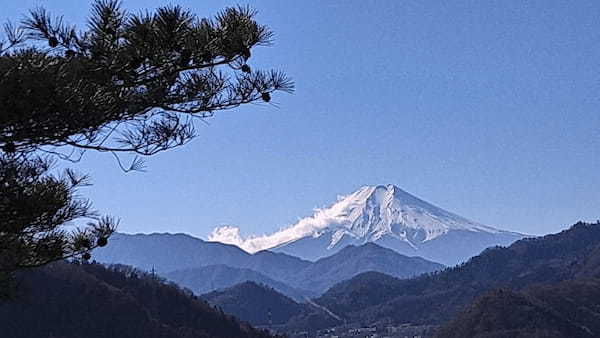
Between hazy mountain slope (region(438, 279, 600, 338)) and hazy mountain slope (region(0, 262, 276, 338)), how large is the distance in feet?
137

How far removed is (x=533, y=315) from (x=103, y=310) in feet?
257

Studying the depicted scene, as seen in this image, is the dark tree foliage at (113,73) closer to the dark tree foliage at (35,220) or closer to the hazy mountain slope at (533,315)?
the dark tree foliage at (35,220)

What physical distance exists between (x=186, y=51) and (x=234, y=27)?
2.91 feet

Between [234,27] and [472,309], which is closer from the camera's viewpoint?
[234,27]

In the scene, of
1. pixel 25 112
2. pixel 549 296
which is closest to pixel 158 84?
pixel 25 112

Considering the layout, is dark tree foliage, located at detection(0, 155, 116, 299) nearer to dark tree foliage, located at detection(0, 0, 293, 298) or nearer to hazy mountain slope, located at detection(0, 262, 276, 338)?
dark tree foliage, located at detection(0, 0, 293, 298)

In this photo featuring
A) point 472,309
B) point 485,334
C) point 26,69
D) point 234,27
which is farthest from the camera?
point 472,309

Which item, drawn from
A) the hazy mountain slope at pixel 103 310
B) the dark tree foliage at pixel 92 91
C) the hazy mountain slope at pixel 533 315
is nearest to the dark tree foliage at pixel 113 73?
the dark tree foliage at pixel 92 91

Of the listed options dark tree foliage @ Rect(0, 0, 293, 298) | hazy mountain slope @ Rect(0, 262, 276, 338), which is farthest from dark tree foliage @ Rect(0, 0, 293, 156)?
hazy mountain slope @ Rect(0, 262, 276, 338)

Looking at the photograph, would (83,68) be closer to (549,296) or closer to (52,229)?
(52,229)

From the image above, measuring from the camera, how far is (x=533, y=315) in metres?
144

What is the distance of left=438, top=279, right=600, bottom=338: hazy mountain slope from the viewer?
454 feet

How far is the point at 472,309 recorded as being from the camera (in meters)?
156

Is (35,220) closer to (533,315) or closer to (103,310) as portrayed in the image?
(103,310)
